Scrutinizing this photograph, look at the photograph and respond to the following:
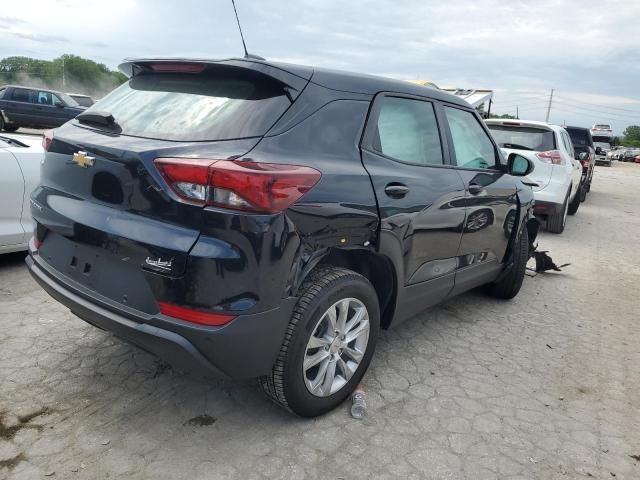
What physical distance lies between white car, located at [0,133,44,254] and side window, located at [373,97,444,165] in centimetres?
299

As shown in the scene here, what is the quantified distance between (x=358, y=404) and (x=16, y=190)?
10.8 feet

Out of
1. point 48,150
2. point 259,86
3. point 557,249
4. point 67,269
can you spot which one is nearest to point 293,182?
point 259,86

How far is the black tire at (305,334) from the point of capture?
240cm

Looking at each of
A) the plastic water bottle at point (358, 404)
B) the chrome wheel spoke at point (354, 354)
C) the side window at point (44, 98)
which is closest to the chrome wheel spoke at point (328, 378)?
the chrome wheel spoke at point (354, 354)

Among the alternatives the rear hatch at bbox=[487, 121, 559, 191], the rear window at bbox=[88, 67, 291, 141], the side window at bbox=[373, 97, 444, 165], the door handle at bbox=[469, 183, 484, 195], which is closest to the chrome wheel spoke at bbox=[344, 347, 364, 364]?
the side window at bbox=[373, 97, 444, 165]

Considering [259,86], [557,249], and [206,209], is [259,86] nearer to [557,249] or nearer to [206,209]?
[206,209]

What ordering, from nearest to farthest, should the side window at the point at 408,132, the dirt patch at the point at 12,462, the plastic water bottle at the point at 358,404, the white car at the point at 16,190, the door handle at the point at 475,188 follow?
the dirt patch at the point at 12,462 → the plastic water bottle at the point at 358,404 → the side window at the point at 408,132 → the door handle at the point at 475,188 → the white car at the point at 16,190

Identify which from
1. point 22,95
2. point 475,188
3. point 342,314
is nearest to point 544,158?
point 475,188

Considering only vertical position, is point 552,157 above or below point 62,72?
below

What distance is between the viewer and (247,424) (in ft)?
8.68

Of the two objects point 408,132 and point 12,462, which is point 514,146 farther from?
point 12,462

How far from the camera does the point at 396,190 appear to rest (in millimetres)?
2834

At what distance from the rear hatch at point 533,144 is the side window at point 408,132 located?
204 inches

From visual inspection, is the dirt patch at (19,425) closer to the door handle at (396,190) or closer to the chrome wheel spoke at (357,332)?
the chrome wheel spoke at (357,332)
